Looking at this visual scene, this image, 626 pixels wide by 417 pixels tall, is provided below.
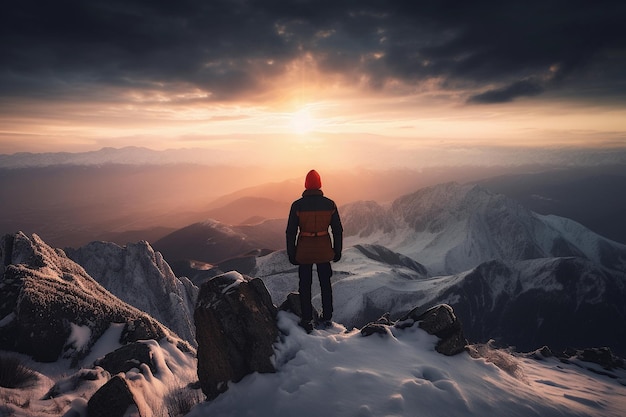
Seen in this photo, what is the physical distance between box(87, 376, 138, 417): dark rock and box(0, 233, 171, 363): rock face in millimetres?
6105

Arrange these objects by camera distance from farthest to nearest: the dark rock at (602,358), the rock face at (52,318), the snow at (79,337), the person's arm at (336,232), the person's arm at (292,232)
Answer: the dark rock at (602,358) < the snow at (79,337) < the rock face at (52,318) < the person's arm at (336,232) < the person's arm at (292,232)

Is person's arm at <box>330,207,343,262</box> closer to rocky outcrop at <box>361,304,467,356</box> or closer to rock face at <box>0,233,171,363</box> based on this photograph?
rocky outcrop at <box>361,304,467,356</box>

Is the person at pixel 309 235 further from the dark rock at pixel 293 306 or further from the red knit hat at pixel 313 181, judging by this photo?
the dark rock at pixel 293 306

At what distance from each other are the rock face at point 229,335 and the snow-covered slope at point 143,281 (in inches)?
1674

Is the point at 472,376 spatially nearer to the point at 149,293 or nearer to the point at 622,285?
the point at 149,293

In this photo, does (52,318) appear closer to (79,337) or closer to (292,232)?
(79,337)

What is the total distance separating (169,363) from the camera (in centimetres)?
1105

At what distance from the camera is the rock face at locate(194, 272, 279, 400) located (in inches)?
309

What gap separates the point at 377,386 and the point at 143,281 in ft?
194

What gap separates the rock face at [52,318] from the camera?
10613mm

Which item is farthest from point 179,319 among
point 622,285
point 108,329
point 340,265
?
point 622,285

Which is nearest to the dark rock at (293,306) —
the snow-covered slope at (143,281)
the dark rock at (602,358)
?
the dark rock at (602,358)

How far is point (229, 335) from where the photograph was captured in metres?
8.26

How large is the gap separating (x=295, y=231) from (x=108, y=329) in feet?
30.7
